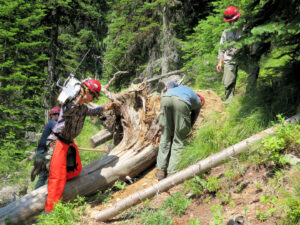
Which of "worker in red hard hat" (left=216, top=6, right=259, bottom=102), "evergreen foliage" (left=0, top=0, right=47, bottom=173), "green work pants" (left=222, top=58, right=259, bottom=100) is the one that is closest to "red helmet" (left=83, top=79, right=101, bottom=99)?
"worker in red hard hat" (left=216, top=6, right=259, bottom=102)

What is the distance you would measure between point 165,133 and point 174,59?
770 cm

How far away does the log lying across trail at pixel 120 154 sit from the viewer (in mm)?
4395

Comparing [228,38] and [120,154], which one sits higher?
[228,38]

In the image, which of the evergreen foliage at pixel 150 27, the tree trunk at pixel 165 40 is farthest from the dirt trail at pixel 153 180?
the evergreen foliage at pixel 150 27

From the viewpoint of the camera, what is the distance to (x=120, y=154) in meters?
5.42

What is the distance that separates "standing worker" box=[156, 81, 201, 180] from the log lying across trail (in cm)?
61

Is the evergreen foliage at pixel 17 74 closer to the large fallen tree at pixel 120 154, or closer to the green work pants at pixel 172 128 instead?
the large fallen tree at pixel 120 154

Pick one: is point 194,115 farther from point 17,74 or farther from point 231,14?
point 17,74

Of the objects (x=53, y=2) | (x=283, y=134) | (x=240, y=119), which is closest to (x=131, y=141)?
(x=240, y=119)

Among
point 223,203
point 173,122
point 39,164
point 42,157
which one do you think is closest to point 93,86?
point 173,122

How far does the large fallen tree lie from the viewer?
4.39m

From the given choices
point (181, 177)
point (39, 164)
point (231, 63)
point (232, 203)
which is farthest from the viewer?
point (231, 63)

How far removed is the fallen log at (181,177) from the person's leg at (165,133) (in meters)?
0.80

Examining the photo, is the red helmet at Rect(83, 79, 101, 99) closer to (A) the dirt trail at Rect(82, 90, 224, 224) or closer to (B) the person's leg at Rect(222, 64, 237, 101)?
(A) the dirt trail at Rect(82, 90, 224, 224)
